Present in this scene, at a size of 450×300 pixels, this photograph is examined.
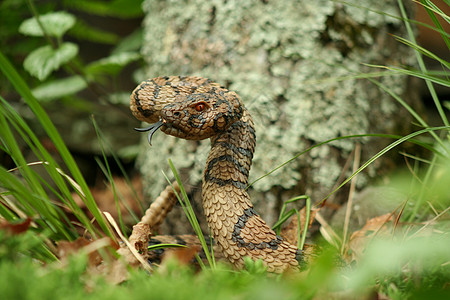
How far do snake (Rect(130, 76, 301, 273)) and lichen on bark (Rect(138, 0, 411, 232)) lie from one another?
84 centimetres

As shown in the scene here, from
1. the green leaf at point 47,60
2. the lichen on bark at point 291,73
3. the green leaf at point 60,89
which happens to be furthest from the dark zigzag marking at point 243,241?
the green leaf at point 60,89

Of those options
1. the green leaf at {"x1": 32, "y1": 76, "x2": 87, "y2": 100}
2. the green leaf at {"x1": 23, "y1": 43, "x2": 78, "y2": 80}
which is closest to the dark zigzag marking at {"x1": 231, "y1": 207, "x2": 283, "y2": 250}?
the green leaf at {"x1": 23, "y1": 43, "x2": 78, "y2": 80}

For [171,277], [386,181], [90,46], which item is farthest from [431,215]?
[90,46]

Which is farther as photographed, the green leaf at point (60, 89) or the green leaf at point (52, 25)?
the green leaf at point (60, 89)

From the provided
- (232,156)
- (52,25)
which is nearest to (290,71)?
(232,156)

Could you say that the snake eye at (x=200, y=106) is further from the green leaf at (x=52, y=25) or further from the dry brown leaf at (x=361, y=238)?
the green leaf at (x=52, y=25)

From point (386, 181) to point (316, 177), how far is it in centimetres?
45

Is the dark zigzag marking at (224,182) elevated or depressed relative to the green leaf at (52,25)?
depressed

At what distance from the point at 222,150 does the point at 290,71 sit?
122 cm

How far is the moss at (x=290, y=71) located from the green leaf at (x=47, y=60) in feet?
2.49

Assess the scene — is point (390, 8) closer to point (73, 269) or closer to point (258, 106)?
point (258, 106)

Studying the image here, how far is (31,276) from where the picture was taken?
76cm

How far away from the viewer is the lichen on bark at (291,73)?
222cm

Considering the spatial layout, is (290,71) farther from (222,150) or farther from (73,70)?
(73,70)
